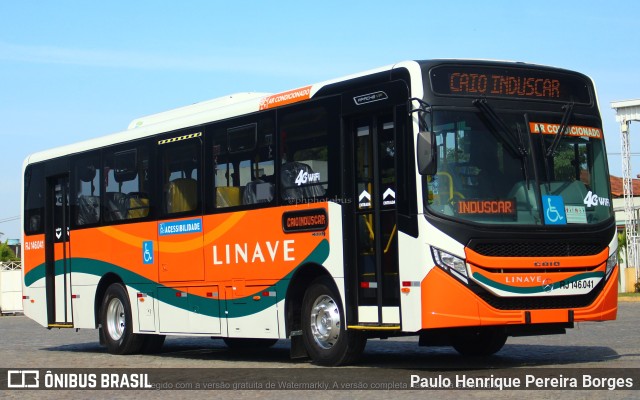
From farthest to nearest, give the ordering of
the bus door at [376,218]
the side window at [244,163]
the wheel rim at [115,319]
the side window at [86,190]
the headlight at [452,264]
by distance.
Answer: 1. the side window at [86,190]
2. the wheel rim at [115,319]
3. the side window at [244,163]
4. the bus door at [376,218]
5. the headlight at [452,264]

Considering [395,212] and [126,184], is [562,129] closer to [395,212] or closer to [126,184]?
[395,212]

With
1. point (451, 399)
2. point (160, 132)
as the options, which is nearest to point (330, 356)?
point (451, 399)

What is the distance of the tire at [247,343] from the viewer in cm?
1888

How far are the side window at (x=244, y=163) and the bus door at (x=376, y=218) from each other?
1761 mm

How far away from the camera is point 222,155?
53.0 ft

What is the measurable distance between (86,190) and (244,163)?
5.21 meters

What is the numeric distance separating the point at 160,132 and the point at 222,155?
223 cm

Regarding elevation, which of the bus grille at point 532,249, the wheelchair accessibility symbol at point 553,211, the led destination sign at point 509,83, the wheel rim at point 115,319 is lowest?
the wheel rim at point 115,319

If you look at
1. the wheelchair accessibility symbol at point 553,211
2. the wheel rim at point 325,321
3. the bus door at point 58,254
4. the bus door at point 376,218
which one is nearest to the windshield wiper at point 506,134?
the wheelchair accessibility symbol at point 553,211

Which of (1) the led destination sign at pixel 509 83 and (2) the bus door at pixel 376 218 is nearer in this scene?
(1) the led destination sign at pixel 509 83

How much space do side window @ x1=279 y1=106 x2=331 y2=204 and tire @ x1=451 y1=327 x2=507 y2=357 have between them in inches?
113

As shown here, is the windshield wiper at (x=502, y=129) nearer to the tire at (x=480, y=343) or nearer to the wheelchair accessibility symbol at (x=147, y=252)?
the tire at (x=480, y=343)

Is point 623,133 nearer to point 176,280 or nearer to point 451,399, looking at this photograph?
point 176,280

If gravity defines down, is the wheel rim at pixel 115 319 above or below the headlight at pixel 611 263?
below
